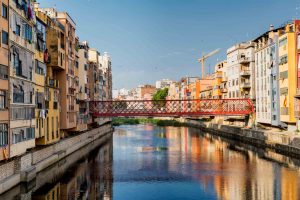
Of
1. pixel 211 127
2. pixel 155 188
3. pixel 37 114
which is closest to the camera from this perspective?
pixel 155 188

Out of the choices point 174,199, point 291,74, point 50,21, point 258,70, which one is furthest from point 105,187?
point 258,70

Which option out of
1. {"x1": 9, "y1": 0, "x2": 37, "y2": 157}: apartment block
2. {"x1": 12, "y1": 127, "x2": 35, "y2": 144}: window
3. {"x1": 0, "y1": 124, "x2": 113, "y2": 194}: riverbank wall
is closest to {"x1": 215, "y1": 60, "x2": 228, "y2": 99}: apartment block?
{"x1": 0, "y1": 124, "x2": 113, "y2": 194}: riverbank wall

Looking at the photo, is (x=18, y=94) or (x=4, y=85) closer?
(x=4, y=85)

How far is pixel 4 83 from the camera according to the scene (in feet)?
116

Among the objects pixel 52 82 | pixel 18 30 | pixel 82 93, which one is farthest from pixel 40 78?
pixel 82 93

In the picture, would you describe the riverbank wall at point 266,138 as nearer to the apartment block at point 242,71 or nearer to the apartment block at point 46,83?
the apartment block at point 242,71

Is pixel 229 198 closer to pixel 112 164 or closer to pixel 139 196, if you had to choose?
pixel 139 196

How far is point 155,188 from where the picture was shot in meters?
39.3

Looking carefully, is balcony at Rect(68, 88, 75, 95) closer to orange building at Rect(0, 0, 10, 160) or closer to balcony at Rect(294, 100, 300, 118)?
orange building at Rect(0, 0, 10, 160)

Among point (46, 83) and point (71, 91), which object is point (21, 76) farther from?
point (71, 91)

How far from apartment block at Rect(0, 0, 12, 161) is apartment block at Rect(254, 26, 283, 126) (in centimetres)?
4812

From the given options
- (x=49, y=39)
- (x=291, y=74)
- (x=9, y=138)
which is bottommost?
(x=9, y=138)

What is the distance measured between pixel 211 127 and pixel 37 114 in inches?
3187

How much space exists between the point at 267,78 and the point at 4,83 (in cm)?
5393
